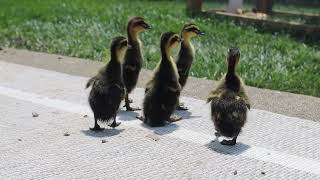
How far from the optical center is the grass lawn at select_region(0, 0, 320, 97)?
10.0 meters

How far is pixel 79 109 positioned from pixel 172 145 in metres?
1.75

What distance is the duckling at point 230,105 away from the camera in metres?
6.21

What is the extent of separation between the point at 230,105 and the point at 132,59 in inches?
78.4

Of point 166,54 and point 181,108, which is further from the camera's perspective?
point 181,108

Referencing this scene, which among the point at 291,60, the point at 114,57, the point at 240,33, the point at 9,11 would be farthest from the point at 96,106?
the point at 9,11

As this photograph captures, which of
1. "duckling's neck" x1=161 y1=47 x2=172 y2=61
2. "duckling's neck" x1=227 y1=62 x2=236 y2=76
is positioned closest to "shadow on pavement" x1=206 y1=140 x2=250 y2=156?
"duckling's neck" x1=227 y1=62 x2=236 y2=76

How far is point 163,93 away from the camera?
6.93 metres

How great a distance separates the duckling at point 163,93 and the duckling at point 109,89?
315 millimetres

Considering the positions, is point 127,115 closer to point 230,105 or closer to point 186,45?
point 186,45

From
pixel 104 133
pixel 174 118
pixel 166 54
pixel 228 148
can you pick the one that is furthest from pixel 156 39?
pixel 228 148

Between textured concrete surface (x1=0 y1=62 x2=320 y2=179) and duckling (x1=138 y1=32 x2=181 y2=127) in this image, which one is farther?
duckling (x1=138 y1=32 x2=181 y2=127)

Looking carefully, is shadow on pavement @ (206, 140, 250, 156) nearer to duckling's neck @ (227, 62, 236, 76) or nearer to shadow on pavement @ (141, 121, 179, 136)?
shadow on pavement @ (141, 121, 179, 136)

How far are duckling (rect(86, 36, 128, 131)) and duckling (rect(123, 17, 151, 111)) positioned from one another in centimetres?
77

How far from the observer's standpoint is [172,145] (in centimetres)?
632
